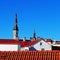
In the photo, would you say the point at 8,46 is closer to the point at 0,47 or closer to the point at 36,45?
the point at 0,47

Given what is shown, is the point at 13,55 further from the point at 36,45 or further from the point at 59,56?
the point at 36,45

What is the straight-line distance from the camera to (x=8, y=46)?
69.3 m

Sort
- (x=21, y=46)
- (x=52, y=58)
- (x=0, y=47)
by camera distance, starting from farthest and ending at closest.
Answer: (x=21, y=46) → (x=0, y=47) → (x=52, y=58)

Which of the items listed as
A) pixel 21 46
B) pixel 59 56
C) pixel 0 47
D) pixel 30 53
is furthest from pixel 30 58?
pixel 21 46

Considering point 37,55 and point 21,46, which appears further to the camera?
point 21,46

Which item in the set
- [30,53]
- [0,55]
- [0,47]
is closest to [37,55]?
[30,53]

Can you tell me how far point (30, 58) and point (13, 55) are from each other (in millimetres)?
1695

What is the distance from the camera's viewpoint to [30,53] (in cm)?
3294

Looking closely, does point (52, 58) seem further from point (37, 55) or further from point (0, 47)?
point (0, 47)

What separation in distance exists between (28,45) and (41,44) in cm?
287

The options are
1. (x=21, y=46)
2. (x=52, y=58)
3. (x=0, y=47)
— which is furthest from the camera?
(x=21, y=46)

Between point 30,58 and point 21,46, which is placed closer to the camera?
point 30,58

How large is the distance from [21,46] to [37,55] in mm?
40747

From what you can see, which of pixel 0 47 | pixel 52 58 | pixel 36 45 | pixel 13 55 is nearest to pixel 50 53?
pixel 52 58
